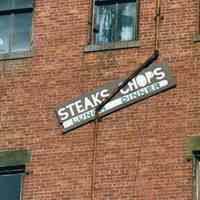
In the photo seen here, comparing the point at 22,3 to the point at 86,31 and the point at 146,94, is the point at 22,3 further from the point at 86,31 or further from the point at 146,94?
the point at 146,94

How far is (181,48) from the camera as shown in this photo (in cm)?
2294

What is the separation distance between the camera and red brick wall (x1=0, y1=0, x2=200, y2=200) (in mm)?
22172


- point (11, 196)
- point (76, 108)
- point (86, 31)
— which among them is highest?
point (86, 31)

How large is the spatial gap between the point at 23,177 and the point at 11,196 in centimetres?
42

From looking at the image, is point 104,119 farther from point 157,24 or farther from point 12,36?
point 12,36

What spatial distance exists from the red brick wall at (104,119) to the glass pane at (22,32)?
0.20 meters

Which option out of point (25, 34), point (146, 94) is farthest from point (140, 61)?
point (25, 34)

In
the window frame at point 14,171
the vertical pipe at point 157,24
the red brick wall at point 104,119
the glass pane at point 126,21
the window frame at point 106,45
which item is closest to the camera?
the red brick wall at point 104,119

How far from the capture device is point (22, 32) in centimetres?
2416

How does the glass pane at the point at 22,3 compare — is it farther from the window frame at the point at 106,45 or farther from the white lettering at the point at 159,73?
the white lettering at the point at 159,73

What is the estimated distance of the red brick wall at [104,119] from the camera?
22.2 meters

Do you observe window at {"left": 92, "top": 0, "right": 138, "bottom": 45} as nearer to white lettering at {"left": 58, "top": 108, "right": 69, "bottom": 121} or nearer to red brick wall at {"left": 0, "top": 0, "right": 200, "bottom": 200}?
red brick wall at {"left": 0, "top": 0, "right": 200, "bottom": 200}

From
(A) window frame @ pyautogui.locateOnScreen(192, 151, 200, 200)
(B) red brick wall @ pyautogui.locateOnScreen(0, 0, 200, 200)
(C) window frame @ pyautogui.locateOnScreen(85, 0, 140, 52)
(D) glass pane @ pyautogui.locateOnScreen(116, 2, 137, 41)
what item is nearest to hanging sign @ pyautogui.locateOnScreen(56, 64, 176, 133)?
(B) red brick wall @ pyautogui.locateOnScreen(0, 0, 200, 200)

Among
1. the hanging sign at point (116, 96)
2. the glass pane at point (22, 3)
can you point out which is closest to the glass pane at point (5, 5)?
the glass pane at point (22, 3)
